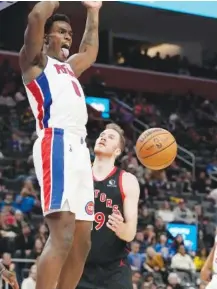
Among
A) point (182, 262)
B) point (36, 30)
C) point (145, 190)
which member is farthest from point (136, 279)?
point (36, 30)

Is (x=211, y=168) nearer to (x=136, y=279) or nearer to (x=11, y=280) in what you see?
(x=136, y=279)

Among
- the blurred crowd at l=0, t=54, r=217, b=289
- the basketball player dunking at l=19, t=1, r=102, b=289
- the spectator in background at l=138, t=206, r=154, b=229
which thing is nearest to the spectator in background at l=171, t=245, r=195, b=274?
the blurred crowd at l=0, t=54, r=217, b=289

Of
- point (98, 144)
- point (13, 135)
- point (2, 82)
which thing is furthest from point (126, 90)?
point (98, 144)

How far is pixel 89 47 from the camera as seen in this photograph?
5.27 meters

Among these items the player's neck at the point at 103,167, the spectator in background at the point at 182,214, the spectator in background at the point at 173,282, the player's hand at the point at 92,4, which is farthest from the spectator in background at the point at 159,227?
the player's hand at the point at 92,4

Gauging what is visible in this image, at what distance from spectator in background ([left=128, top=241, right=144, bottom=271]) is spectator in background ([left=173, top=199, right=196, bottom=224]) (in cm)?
320

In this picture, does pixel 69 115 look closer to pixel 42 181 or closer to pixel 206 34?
pixel 42 181

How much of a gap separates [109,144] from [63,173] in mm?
1152

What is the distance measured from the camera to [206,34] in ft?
81.6

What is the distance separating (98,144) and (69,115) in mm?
1002

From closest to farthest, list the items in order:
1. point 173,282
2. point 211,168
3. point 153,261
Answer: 1. point 173,282
2. point 153,261
3. point 211,168

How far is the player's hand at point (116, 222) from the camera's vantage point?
523cm

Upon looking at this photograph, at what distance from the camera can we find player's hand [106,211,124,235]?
5234mm

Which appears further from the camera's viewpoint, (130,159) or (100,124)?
(100,124)
